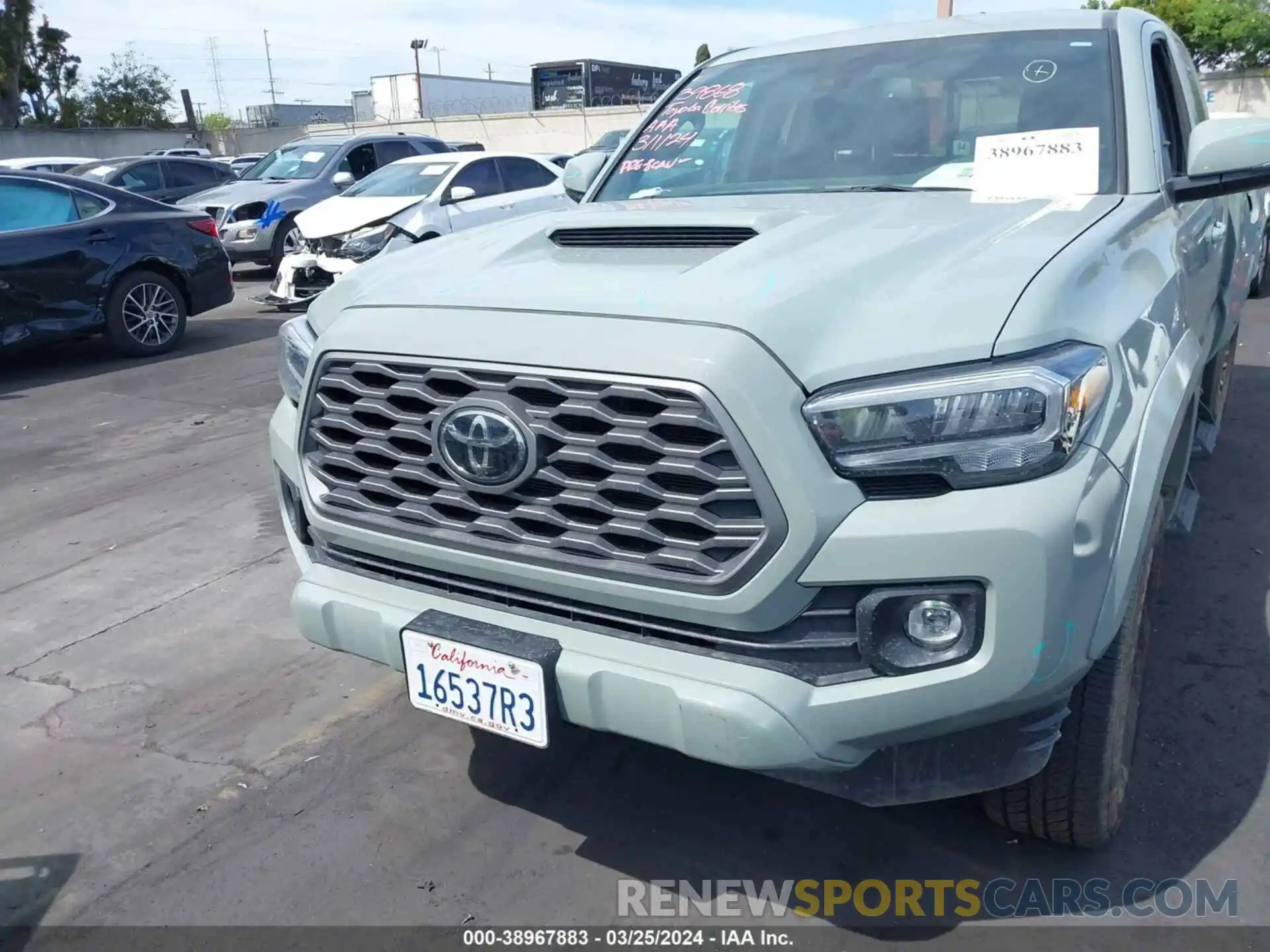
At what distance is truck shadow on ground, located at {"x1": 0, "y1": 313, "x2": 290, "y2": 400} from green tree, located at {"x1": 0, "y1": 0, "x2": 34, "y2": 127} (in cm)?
4373

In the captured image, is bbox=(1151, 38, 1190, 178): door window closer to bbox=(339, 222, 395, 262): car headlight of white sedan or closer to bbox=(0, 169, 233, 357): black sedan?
bbox=(0, 169, 233, 357): black sedan

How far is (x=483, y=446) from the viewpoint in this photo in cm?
217

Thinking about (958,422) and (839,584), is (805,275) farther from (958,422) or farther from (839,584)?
(839,584)

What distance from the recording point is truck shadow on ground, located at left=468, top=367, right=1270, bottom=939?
2562 mm

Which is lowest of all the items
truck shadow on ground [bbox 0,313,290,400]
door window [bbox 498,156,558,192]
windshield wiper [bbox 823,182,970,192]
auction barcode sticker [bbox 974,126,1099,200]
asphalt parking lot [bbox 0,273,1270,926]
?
truck shadow on ground [bbox 0,313,290,400]

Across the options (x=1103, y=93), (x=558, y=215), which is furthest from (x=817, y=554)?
(x=1103, y=93)

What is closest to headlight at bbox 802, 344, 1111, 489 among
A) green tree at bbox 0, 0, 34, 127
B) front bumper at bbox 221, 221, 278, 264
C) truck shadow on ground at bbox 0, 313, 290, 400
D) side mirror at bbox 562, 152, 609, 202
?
side mirror at bbox 562, 152, 609, 202

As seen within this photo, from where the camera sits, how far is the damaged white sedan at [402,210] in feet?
33.9

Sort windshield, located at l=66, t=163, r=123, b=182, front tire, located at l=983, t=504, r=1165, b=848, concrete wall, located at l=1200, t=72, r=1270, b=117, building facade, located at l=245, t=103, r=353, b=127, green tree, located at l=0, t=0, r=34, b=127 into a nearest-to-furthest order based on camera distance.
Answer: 1. front tire, located at l=983, t=504, r=1165, b=848
2. windshield, located at l=66, t=163, r=123, b=182
3. concrete wall, located at l=1200, t=72, r=1270, b=117
4. green tree, located at l=0, t=0, r=34, b=127
5. building facade, located at l=245, t=103, r=353, b=127

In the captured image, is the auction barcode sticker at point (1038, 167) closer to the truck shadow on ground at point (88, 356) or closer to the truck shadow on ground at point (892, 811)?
the truck shadow on ground at point (892, 811)

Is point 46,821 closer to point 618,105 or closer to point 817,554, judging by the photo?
point 817,554

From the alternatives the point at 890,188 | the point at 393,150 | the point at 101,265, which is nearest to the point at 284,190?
the point at 393,150

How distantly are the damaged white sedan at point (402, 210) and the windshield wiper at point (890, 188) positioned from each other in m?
7.01

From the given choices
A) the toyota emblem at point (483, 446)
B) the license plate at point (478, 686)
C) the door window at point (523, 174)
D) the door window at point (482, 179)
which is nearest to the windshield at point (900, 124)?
the toyota emblem at point (483, 446)
